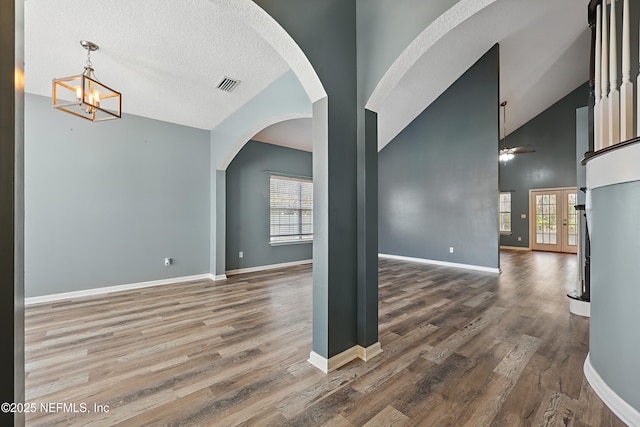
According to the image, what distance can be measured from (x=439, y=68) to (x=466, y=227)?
10.8 feet

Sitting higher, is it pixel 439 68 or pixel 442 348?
pixel 439 68

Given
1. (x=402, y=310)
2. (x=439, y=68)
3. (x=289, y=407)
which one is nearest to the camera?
(x=289, y=407)

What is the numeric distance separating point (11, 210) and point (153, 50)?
8.73 feet

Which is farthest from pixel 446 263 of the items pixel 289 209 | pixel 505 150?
pixel 289 209

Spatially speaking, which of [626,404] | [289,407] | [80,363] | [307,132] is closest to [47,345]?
[80,363]

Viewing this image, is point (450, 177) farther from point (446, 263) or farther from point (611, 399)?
point (611, 399)

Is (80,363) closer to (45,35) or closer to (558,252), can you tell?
(45,35)

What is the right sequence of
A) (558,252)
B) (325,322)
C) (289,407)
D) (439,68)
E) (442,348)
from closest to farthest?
(289,407) → (325,322) → (442,348) → (439,68) → (558,252)

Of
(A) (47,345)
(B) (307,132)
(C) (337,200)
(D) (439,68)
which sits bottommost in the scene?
(A) (47,345)

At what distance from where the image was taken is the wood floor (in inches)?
59.1

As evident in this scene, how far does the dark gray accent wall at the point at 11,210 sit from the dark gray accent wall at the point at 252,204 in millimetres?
4422

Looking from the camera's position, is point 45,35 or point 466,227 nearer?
point 45,35

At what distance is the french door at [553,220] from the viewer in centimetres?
774

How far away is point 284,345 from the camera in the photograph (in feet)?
7.59
